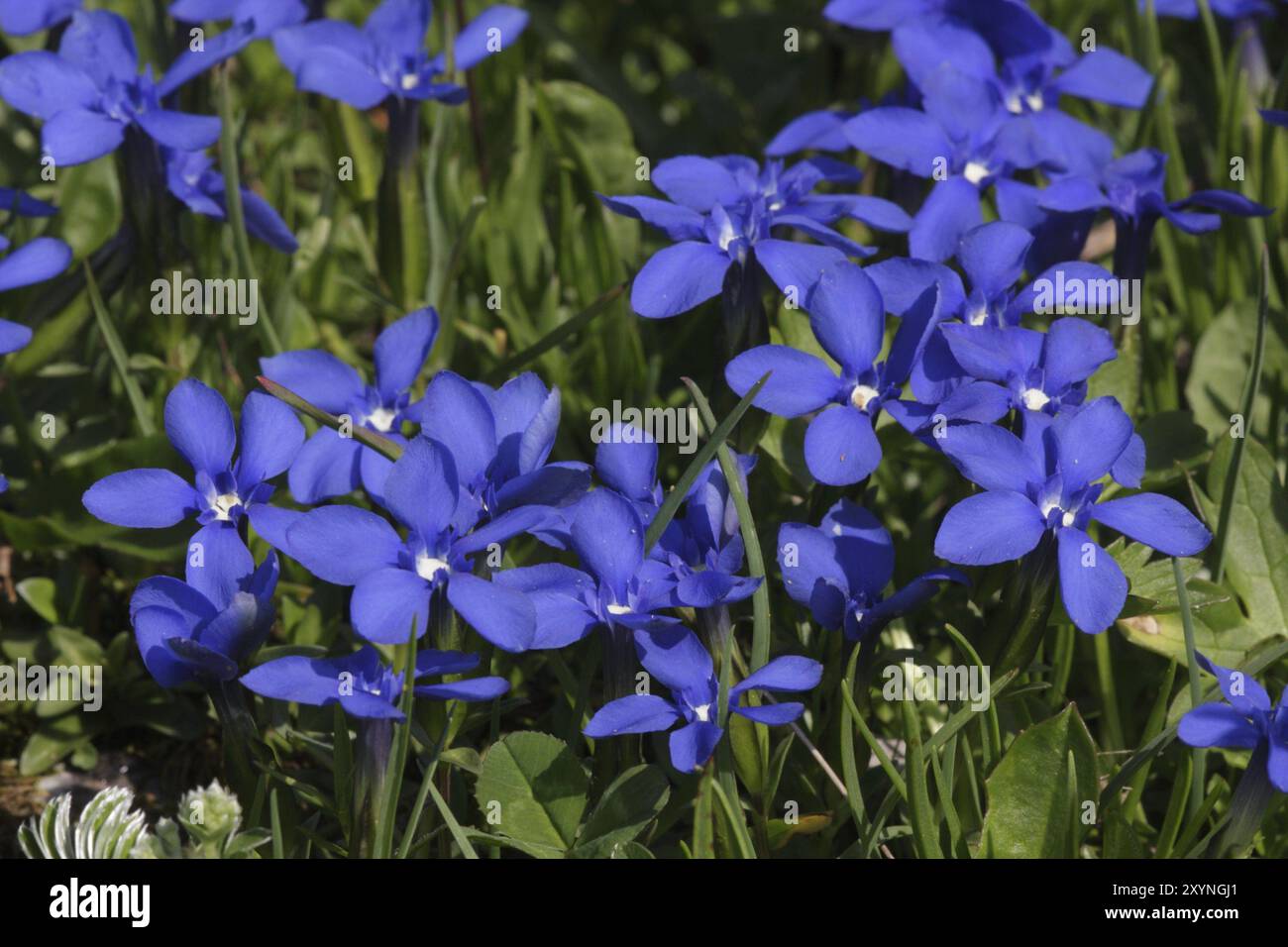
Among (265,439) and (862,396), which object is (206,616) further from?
(862,396)

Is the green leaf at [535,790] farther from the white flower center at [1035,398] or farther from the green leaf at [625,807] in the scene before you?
the white flower center at [1035,398]

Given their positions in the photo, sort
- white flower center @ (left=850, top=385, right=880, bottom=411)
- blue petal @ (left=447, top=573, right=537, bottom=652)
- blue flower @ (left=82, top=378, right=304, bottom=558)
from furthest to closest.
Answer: white flower center @ (left=850, top=385, right=880, bottom=411)
blue flower @ (left=82, top=378, right=304, bottom=558)
blue petal @ (left=447, top=573, right=537, bottom=652)

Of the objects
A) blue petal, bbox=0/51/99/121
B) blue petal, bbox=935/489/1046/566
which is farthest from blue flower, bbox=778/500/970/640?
blue petal, bbox=0/51/99/121

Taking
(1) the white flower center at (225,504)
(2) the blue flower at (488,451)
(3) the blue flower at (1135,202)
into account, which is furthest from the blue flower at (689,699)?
(3) the blue flower at (1135,202)

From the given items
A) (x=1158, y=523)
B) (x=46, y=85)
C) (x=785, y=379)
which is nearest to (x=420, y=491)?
(x=785, y=379)

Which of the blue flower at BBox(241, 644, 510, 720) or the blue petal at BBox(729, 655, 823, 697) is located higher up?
the blue flower at BBox(241, 644, 510, 720)

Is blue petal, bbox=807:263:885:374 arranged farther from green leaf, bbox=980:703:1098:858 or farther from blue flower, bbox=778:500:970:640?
green leaf, bbox=980:703:1098:858
